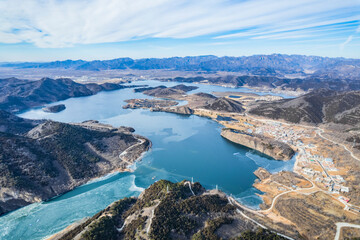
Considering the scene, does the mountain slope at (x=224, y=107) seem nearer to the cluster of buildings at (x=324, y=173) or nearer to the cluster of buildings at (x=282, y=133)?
the cluster of buildings at (x=282, y=133)

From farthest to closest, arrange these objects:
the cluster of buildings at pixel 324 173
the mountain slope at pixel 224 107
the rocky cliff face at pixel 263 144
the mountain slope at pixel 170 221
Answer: the mountain slope at pixel 224 107
the rocky cliff face at pixel 263 144
the cluster of buildings at pixel 324 173
the mountain slope at pixel 170 221

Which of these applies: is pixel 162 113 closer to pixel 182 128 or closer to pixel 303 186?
pixel 182 128

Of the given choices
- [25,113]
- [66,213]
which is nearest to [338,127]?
[66,213]

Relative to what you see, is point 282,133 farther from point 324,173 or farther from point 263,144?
point 324,173

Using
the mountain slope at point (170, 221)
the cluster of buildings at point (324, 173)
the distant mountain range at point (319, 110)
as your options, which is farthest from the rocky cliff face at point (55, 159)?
the distant mountain range at point (319, 110)

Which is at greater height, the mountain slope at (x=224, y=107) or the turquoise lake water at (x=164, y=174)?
the mountain slope at (x=224, y=107)

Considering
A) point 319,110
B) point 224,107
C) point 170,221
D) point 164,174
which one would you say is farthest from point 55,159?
point 319,110

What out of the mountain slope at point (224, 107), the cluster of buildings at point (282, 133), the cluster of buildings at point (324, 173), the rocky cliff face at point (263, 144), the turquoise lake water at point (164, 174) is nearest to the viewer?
the turquoise lake water at point (164, 174)

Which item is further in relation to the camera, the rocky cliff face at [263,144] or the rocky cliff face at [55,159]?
the rocky cliff face at [263,144]
